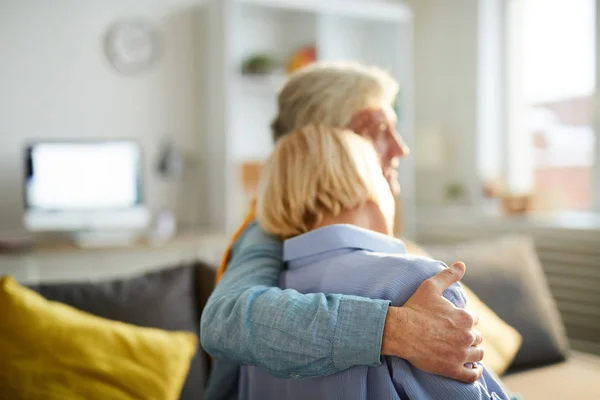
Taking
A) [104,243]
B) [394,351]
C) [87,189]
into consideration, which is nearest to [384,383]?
[394,351]

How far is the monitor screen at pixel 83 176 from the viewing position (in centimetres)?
350

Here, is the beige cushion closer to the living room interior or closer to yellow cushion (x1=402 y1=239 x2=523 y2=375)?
yellow cushion (x1=402 y1=239 x2=523 y2=375)

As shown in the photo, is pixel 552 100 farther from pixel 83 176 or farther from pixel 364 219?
pixel 364 219

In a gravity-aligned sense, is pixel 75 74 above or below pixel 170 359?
above

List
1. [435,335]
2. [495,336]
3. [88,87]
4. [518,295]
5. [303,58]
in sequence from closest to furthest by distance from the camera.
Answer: [435,335], [495,336], [518,295], [88,87], [303,58]

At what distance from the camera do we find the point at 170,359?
1.53 metres

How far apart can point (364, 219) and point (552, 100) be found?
139 inches

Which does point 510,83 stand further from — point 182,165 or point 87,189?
point 87,189

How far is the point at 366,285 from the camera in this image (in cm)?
84

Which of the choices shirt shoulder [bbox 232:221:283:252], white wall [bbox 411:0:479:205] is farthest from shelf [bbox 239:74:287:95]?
shirt shoulder [bbox 232:221:283:252]

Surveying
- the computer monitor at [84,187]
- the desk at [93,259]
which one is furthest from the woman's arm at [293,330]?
the computer monitor at [84,187]

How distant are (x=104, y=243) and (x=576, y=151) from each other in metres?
2.94

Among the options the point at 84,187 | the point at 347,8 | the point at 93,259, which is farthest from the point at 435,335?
the point at 347,8

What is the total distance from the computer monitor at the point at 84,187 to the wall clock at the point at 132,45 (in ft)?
2.29
